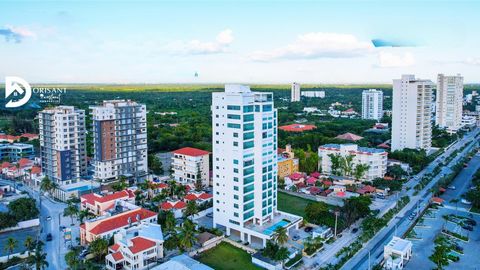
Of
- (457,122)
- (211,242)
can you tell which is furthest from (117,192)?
(457,122)

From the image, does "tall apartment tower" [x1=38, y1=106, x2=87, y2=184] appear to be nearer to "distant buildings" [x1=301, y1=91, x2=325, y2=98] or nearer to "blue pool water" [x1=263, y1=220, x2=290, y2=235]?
"blue pool water" [x1=263, y1=220, x2=290, y2=235]

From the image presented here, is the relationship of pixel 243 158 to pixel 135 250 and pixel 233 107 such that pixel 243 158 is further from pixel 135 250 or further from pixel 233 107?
pixel 135 250

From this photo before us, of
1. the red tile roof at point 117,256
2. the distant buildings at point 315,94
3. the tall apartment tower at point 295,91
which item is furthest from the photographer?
the distant buildings at point 315,94

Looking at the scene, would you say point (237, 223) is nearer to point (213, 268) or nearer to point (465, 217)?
point (213, 268)

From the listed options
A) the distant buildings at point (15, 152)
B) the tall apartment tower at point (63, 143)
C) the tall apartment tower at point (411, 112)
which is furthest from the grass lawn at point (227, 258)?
the tall apartment tower at point (411, 112)

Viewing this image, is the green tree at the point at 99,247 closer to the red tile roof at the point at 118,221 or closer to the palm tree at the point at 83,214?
the red tile roof at the point at 118,221

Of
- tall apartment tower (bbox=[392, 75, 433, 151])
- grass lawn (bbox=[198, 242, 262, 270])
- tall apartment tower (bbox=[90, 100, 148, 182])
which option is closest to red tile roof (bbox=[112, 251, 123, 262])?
grass lawn (bbox=[198, 242, 262, 270])

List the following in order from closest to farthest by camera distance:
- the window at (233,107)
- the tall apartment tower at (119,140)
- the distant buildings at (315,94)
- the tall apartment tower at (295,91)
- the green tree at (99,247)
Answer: the green tree at (99,247)
the window at (233,107)
the tall apartment tower at (119,140)
the tall apartment tower at (295,91)
the distant buildings at (315,94)

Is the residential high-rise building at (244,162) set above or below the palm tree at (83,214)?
above

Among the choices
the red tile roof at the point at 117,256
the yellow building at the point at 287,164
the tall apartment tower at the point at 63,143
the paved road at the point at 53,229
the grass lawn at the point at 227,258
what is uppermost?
the tall apartment tower at the point at 63,143
